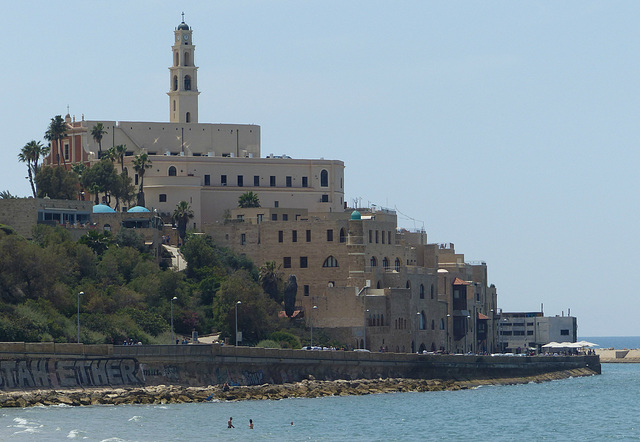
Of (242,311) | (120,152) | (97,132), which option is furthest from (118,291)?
(97,132)

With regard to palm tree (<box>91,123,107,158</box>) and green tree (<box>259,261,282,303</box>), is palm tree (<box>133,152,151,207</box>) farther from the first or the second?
green tree (<box>259,261,282,303</box>)

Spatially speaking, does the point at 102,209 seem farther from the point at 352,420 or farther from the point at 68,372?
the point at 352,420

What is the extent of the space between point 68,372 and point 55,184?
4052 cm

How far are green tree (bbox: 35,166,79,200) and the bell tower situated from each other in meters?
15.9

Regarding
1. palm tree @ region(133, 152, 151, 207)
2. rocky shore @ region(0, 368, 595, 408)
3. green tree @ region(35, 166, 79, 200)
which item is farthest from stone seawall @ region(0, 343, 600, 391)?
green tree @ region(35, 166, 79, 200)

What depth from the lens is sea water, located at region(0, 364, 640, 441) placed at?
76500 mm

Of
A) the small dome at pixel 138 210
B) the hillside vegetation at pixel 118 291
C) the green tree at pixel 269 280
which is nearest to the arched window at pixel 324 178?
the hillside vegetation at pixel 118 291

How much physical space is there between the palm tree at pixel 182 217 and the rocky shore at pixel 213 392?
28.7 metres

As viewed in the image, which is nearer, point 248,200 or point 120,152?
point 248,200

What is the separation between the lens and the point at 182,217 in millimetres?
127438

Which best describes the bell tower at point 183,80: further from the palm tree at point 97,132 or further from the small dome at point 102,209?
the small dome at point 102,209

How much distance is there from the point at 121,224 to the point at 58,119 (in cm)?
1606

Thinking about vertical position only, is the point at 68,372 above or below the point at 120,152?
below

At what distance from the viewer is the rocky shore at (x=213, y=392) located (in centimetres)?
8619
